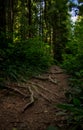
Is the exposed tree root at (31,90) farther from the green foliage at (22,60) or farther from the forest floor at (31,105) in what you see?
the green foliage at (22,60)

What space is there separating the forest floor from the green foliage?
2.13 feet

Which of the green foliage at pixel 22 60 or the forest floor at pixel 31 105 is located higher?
the green foliage at pixel 22 60

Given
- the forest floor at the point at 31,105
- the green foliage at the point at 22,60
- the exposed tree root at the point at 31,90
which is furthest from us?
the green foliage at the point at 22,60

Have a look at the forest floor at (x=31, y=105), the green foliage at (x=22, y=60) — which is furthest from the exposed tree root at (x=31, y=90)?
the green foliage at (x=22, y=60)

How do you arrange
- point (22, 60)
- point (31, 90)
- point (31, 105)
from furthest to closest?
point (22, 60) → point (31, 90) → point (31, 105)

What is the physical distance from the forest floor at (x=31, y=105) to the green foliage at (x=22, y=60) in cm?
65

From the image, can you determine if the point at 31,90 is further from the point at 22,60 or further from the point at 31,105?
the point at 22,60

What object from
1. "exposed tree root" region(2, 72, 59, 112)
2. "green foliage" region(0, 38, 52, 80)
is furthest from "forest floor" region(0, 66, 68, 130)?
"green foliage" region(0, 38, 52, 80)

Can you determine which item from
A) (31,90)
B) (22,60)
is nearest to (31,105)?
(31,90)

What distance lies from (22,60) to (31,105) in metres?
4.72

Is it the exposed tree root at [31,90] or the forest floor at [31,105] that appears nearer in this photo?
→ the forest floor at [31,105]

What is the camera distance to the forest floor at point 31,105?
5.41 meters

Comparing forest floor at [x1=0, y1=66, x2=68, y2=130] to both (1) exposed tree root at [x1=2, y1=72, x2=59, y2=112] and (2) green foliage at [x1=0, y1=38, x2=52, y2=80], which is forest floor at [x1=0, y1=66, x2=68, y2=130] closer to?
(1) exposed tree root at [x1=2, y1=72, x2=59, y2=112]

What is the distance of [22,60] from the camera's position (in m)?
11.2
